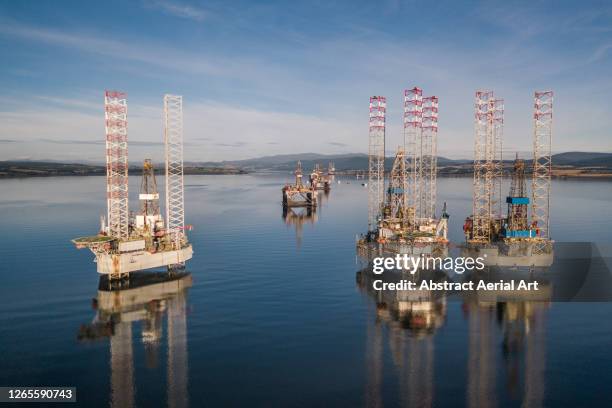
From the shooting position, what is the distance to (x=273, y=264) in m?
54.9

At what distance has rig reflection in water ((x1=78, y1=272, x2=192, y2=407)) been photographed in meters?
26.0

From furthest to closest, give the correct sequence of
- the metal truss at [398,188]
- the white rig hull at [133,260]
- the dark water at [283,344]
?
the metal truss at [398,188] < the white rig hull at [133,260] < the dark water at [283,344]

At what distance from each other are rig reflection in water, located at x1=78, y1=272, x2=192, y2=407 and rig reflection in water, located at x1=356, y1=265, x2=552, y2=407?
11.1 metres

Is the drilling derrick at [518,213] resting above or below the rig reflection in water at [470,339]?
above

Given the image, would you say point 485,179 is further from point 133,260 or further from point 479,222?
point 133,260

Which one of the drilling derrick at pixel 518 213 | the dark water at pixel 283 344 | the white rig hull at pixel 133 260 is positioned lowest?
the dark water at pixel 283 344

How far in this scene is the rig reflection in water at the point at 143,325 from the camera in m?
26.0

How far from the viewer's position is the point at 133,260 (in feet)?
143

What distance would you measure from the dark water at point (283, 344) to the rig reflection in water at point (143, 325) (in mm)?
119

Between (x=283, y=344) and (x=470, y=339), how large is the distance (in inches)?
490

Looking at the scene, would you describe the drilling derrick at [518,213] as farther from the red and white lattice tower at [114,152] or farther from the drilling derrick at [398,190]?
the red and white lattice tower at [114,152]

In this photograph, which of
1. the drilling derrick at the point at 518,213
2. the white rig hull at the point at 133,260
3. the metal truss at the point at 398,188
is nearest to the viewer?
the white rig hull at the point at 133,260

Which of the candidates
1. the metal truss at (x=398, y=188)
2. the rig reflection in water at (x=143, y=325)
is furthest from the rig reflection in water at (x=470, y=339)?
the metal truss at (x=398, y=188)

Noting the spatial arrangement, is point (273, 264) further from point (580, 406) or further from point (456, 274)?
point (580, 406)
